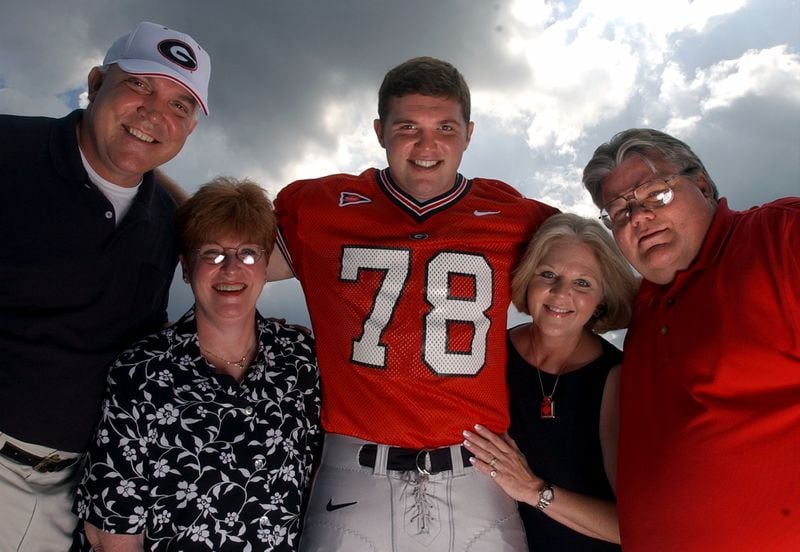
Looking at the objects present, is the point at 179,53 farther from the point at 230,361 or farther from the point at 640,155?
the point at 640,155

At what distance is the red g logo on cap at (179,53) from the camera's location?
11.5 feet

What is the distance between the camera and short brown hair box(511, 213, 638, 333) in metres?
3.59

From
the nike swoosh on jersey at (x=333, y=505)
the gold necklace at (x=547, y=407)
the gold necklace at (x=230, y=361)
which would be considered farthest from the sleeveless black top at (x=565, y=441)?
the gold necklace at (x=230, y=361)

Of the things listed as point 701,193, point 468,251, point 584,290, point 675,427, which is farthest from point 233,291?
point 701,193

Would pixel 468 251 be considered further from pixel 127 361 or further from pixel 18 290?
pixel 18 290

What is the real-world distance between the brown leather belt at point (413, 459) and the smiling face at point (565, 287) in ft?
3.58

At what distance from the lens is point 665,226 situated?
9.75 feet

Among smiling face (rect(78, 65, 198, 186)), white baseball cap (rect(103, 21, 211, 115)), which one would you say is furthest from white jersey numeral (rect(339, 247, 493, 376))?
white baseball cap (rect(103, 21, 211, 115))

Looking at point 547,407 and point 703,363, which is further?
point 547,407

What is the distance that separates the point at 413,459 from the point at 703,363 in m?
1.58

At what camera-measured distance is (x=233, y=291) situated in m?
3.15

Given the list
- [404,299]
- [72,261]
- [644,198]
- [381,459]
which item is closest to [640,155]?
[644,198]

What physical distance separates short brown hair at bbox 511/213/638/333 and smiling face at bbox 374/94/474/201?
2.45 ft

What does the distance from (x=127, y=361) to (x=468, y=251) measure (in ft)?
6.76
